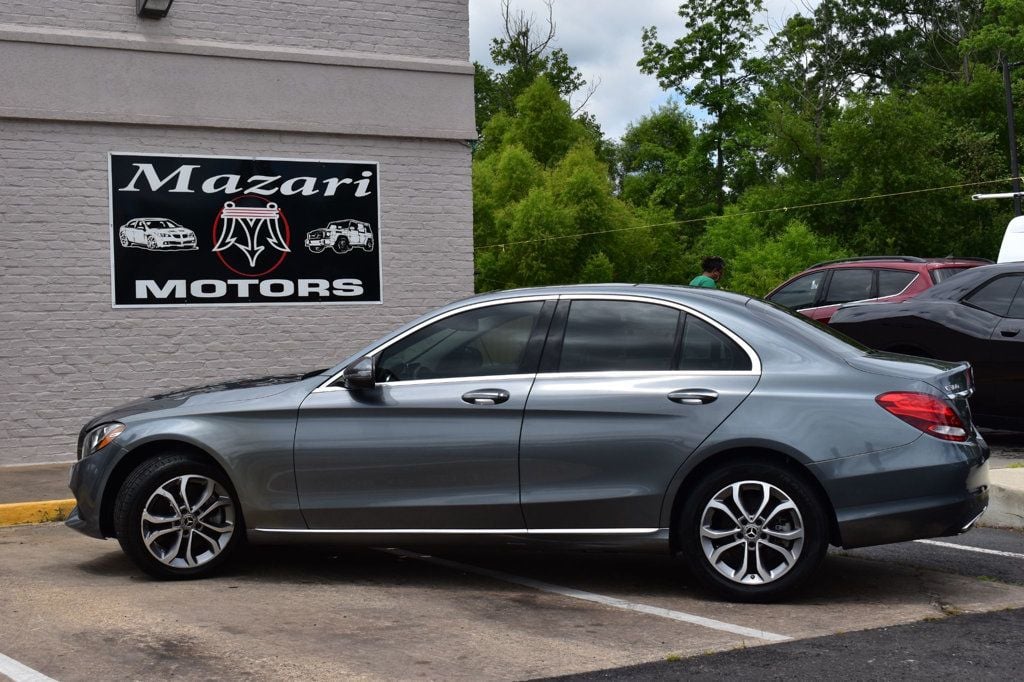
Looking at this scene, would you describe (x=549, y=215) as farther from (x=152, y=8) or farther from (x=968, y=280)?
(x=152, y=8)

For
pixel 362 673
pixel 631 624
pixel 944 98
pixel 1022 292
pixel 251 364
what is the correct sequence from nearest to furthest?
pixel 362 673 → pixel 631 624 → pixel 1022 292 → pixel 251 364 → pixel 944 98

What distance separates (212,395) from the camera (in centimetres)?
686

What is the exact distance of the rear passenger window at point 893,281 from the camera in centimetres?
1564

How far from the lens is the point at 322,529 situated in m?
6.60

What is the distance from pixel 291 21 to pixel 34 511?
18.9 ft

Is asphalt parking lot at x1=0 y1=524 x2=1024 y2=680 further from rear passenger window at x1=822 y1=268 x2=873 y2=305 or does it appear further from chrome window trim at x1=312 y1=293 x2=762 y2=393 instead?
rear passenger window at x1=822 y1=268 x2=873 y2=305

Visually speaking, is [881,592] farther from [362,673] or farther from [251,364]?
[251,364]

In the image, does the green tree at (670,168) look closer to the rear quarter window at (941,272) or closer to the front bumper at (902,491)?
the rear quarter window at (941,272)

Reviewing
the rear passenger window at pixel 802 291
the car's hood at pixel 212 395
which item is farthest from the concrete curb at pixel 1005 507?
the rear passenger window at pixel 802 291


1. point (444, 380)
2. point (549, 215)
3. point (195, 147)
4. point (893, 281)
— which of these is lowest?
point (444, 380)

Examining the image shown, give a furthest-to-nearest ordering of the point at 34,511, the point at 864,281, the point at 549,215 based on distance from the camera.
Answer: the point at 549,215 < the point at 864,281 < the point at 34,511

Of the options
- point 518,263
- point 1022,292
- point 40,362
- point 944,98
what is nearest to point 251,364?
point 40,362

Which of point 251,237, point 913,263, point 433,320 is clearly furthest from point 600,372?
point 913,263

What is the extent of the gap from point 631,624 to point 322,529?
70.8 inches
